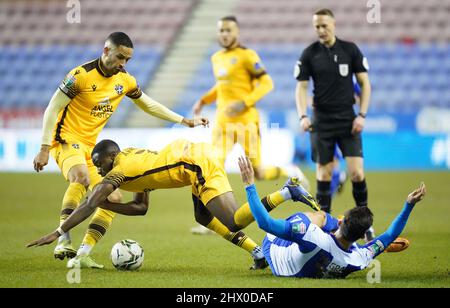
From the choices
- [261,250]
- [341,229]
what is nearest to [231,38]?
[261,250]

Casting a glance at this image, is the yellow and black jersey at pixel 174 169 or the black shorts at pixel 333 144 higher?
the black shorts at pixel 333 144

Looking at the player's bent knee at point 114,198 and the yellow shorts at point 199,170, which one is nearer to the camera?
the yellow shorts at point 199,170

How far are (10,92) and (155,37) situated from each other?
178 inches

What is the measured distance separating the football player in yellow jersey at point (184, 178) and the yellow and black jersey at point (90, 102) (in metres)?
0.90

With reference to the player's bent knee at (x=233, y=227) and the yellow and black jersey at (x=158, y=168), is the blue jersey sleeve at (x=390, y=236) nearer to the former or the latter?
the player's bent knee at (x=233, y=227)

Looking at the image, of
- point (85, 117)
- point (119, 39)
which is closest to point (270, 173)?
point (85, 117)

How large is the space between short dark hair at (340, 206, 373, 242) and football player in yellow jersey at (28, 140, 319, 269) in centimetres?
76

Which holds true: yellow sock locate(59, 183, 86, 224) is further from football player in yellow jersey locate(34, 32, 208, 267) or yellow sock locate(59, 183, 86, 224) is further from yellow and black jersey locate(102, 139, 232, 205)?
yellow and black jersey locate(102, 139, 232, 205)

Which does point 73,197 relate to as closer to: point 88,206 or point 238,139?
point 88,206

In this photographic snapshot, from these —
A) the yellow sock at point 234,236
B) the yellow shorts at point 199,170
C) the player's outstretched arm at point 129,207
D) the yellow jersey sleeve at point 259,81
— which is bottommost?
the yellow sock at point 234,236

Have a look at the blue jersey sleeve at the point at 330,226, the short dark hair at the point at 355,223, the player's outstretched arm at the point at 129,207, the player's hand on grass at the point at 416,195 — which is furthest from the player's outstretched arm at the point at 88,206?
the player's hand on grass at the point at 416,195

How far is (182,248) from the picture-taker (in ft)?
26.2

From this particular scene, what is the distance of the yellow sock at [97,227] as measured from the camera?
6.76 m
